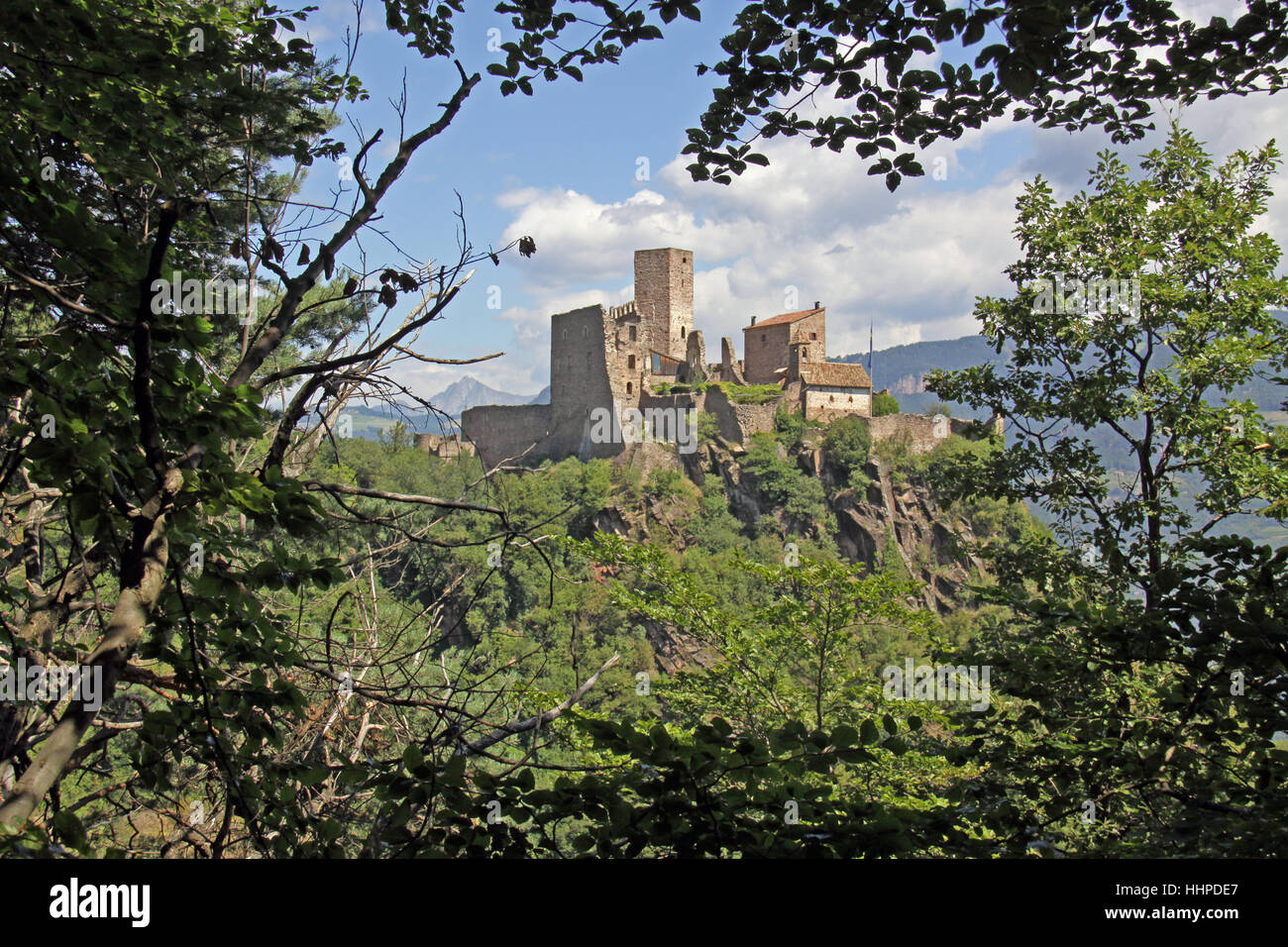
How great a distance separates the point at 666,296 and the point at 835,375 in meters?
10.7

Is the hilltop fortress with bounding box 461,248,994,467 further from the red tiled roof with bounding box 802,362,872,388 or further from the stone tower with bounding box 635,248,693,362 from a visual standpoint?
the stone tower with bounding box 635,248,693,362

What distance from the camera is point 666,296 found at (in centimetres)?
5109

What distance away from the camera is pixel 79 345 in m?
2.55

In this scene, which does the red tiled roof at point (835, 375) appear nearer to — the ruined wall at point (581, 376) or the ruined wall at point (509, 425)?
the ruined wall at point (581, 376)

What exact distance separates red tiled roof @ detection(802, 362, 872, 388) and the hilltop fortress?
0.05 metres

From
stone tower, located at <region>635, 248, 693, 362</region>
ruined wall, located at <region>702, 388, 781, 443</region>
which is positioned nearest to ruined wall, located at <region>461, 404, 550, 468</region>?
ruined wall, located at <region>702, 388, 781, 443</region>

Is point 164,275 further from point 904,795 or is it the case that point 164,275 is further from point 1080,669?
point 904,795

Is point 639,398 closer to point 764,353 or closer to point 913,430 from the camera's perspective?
point 764,353

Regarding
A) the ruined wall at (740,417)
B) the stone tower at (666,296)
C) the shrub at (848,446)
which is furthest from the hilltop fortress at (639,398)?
the stone tower at (666,296)

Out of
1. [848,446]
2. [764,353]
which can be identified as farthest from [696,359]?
[848,446]

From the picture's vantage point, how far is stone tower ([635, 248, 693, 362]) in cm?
5103

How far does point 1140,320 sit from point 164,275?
8.38m

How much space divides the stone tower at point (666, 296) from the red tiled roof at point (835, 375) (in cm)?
796
